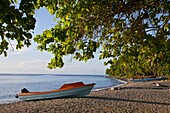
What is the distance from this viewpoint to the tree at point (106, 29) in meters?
7.23

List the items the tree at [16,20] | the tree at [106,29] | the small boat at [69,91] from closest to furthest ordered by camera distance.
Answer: the tree at [16,20], the tree at [106,29], the small boat at [69,91]

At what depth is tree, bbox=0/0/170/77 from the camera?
23.7 feet

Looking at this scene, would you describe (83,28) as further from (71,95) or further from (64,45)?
(71,95)

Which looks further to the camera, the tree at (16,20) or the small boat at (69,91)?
the small boat at (69,91)

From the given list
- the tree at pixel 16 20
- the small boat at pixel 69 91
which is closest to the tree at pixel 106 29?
the tree at pixel 16 20

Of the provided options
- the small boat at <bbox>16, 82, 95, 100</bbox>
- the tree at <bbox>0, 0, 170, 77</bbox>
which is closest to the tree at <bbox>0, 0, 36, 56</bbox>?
the tree at <bbox>0, 0, 170, 77</bbox>

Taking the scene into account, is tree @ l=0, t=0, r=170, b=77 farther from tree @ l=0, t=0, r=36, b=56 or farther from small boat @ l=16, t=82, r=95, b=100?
small boat @ l=16, t=82, r=95, b=100

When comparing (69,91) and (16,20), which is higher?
(16,20)

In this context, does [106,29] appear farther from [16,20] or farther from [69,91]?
[69,91]

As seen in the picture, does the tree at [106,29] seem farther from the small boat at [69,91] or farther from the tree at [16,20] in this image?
the small boat at [69,91]

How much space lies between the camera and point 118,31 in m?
8.53

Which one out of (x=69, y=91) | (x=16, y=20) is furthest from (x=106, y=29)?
(x=69, y=91)

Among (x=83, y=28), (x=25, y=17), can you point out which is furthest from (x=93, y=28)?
(x=25, y=17)

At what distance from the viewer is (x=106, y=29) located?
323 inches
